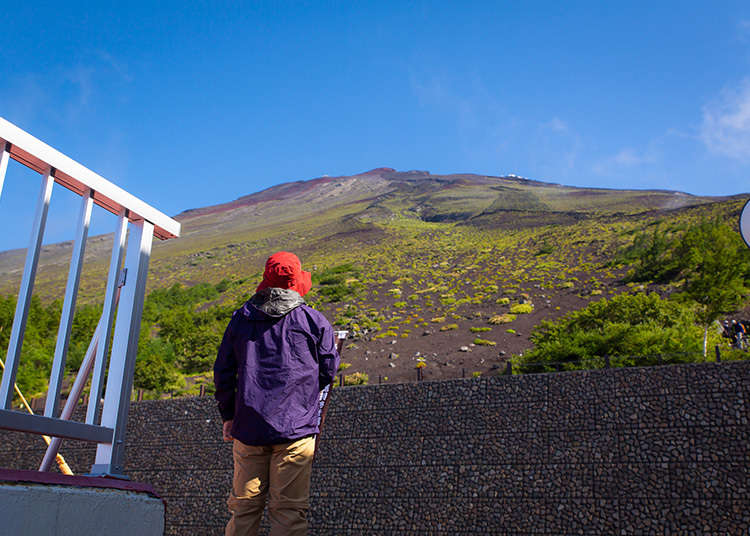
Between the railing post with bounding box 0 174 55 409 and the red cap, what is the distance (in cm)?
111

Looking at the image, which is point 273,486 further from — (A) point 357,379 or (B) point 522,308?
(B) point 522,308

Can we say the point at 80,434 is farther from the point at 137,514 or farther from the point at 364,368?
the point at 364,368

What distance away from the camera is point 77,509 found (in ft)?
4.33

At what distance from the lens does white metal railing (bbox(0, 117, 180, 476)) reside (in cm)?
166

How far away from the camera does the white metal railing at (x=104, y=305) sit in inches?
65.2

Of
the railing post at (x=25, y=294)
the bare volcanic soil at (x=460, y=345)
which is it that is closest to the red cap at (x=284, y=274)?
the railing post at (x=25, y=294)

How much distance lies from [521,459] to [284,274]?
5588 millimetres

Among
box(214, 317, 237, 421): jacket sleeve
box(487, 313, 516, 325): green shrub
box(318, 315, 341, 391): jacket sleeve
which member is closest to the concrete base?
box(214, 317, 237, 421): jacket sleeve

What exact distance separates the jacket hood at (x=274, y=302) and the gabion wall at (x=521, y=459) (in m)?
5.41

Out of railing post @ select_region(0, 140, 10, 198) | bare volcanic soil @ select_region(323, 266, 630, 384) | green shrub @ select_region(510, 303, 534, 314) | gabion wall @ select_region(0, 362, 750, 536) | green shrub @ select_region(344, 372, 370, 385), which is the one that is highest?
green shrub @ select_region(510, 303, 534, 314)

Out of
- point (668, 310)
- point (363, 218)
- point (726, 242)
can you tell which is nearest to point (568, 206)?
point (363, 218)

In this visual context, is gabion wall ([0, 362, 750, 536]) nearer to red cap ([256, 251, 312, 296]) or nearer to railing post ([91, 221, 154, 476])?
red cap ([256, 251, 312, 296])

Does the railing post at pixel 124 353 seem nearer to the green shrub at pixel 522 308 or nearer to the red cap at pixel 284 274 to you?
the red cap at pixel 284 274

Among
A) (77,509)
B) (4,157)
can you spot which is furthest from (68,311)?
(77,509)
